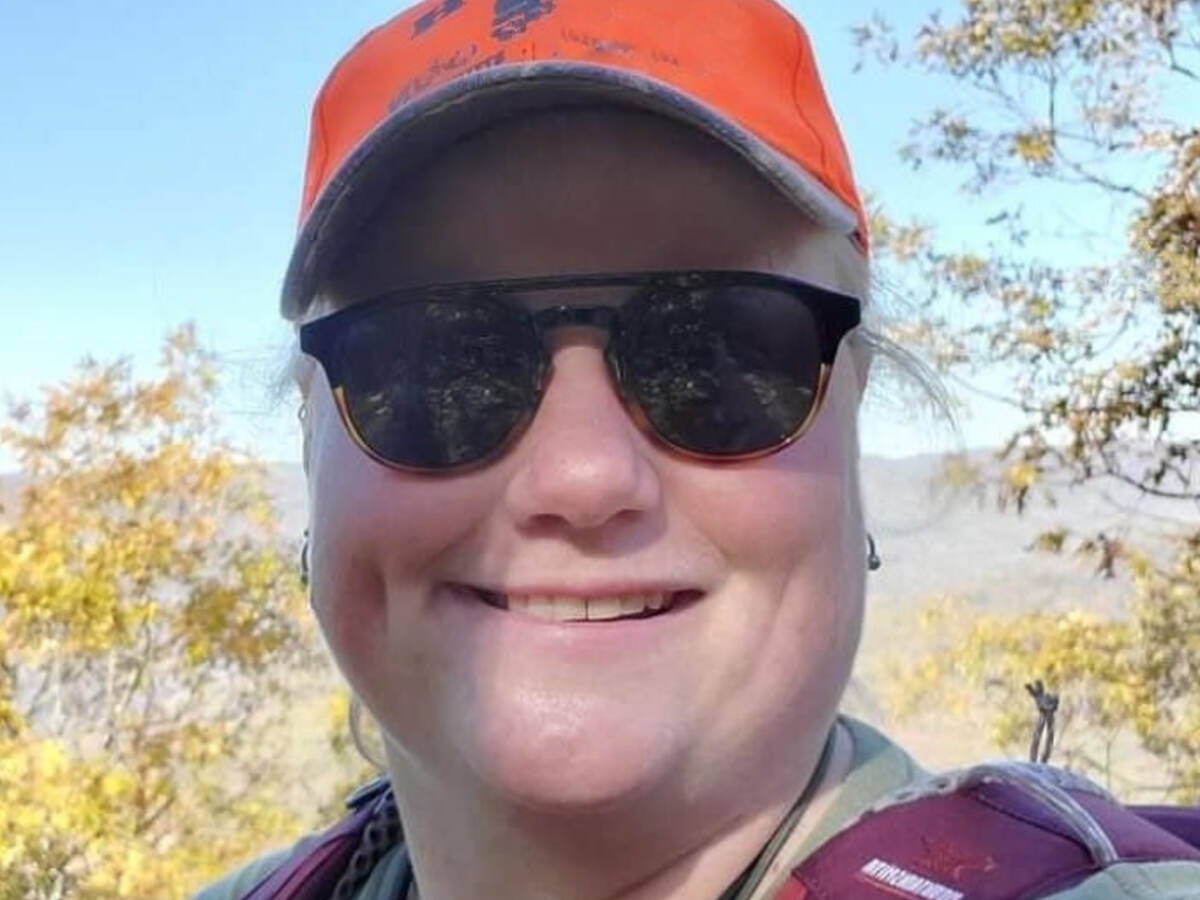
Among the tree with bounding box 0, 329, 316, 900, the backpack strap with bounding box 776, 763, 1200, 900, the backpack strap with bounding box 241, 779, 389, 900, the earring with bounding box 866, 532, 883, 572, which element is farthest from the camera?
the tree with bounding box 0, 329, 316, 900

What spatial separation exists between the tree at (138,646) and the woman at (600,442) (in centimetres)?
351

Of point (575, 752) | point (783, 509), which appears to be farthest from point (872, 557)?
point (575, 752)

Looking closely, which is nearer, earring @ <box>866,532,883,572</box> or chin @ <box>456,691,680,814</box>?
chin @ <box>456,691,680,814</box>

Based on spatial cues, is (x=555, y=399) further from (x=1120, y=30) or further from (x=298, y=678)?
(x=1120, y=30)

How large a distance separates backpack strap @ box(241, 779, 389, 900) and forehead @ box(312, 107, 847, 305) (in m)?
0.46

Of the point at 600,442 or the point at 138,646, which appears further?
the point at 138,646

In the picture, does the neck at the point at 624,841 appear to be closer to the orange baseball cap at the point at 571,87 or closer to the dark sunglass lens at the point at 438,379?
the dark sunglass lens at the point at 438,379

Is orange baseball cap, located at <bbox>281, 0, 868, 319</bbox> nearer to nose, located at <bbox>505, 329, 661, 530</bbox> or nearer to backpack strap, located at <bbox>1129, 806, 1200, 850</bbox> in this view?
nose, located at <bbox>505, 329, 661, 530</bbox>

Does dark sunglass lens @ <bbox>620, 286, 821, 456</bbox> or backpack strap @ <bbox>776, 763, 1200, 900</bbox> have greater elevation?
dark sunglass lens @ <bbox>620, 286, 821, 456</bbox>

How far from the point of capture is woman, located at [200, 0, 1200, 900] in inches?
30.2

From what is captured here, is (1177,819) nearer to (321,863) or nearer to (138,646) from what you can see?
(321,863)

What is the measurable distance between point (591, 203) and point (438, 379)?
13 centimetres

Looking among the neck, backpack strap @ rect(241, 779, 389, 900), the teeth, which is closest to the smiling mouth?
the teeth

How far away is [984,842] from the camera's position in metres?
0.68
